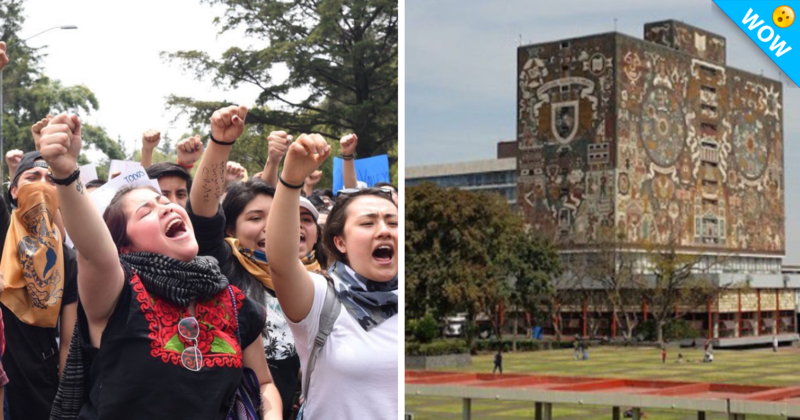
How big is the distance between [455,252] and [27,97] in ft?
34.2

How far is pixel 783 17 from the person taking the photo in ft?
8.78

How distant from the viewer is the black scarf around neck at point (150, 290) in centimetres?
138

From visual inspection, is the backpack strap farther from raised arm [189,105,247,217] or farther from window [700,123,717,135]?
window [700,123,717,135]

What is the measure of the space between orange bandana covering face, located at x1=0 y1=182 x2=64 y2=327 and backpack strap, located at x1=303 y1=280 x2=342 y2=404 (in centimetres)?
42

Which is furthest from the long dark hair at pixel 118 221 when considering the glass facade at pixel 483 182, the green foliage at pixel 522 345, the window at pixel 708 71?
the glass facade at pixel 483 182

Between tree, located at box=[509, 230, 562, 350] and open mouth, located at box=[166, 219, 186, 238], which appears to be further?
tree, located at box=[509, 230, 562, 350]

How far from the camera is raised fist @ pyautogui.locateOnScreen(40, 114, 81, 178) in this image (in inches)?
48.7

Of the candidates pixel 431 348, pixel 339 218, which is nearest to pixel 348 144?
pixel 339 218

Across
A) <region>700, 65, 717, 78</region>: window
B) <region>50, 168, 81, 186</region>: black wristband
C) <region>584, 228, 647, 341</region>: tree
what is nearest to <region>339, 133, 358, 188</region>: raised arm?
<region>50, 168, 81, 186</region>: black wristband

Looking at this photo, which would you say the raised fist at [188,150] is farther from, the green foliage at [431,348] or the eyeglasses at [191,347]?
the green foliage at [431,348]

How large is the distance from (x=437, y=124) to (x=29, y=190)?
7.07 m

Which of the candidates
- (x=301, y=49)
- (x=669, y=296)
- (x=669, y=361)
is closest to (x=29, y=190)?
(x=301, y=49)

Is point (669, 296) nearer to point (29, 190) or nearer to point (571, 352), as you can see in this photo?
point (571, 352)

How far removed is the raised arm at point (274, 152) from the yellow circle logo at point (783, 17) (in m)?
1.45
